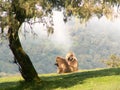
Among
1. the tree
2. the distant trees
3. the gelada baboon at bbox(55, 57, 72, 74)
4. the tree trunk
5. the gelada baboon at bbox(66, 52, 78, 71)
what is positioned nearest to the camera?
the tree

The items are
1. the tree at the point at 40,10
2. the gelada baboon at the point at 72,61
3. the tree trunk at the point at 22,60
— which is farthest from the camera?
the gelada baboon at the point at 72,61

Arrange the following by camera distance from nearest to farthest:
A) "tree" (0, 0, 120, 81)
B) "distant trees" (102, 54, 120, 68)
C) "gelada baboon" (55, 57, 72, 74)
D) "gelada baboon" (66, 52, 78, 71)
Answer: "tree" (0, 0, 120, 81), "gelada baboon" (55, 57, 72, 74), "gelada baboon" (66, 52, 78, 71), "distant trees" (102, 54, 120, 68)

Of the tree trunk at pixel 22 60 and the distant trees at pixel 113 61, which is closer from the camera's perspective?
the tree trunk at pixel 22 60

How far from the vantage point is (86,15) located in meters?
24.9

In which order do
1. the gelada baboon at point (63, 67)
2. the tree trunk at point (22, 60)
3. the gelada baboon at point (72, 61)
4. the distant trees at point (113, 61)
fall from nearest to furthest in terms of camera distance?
the tree trunk at point (22, 60) < the gelada baboon at point (63, 67) < the gelada baboon at point (72, 61) < the distant trees at point (113, 61)

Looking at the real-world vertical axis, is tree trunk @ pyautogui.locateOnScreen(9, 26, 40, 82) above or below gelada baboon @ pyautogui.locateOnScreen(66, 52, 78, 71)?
above

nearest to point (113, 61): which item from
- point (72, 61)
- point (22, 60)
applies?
point (72, 61)

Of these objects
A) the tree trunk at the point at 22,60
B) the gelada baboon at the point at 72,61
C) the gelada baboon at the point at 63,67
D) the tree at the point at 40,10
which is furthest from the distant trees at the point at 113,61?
the tree at the point at 40,10

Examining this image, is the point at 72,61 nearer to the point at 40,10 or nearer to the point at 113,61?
the point at 40,10

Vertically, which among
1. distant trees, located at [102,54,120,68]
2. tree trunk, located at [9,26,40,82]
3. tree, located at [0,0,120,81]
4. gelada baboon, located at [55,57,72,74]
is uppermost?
tree, located at [0,0,120,81]

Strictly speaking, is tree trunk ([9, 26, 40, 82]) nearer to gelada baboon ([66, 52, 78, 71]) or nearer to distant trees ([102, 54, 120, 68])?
gelada baboon ([66, 52, 78, 71])

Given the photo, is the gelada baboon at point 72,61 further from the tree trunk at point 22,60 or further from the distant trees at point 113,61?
the distant trees at point 113,61

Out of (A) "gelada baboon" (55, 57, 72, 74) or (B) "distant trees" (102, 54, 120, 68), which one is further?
(B) "distant trees" (102, 54, 120, 68)

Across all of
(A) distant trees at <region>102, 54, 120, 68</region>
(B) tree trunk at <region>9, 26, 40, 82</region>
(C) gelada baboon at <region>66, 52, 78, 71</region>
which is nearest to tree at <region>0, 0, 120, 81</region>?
(B) tree trunk at <region>9, 26, 40, 82</region>
